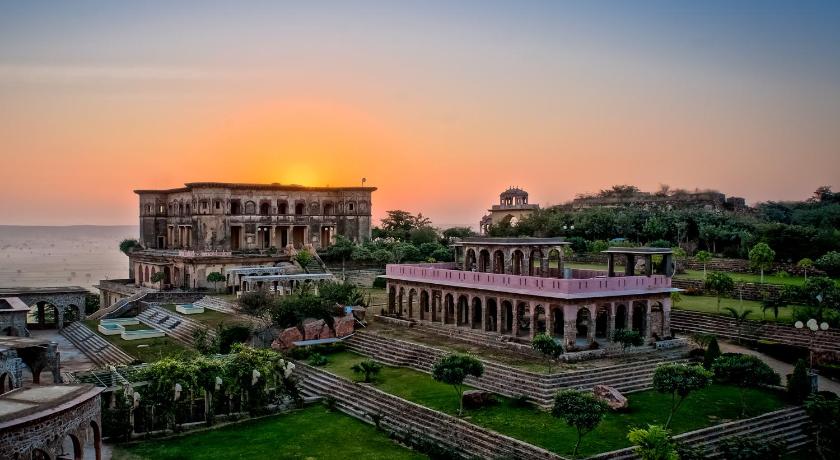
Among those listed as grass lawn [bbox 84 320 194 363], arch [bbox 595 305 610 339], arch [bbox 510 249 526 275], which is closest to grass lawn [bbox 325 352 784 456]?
arch [bbox 595 305 610 339]

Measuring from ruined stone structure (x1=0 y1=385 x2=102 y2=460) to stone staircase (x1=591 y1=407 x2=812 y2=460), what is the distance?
1301 centimetres

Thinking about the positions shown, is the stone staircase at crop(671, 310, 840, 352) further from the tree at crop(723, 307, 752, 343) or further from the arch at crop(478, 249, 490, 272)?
the arch at crop(478, 249, 490, 272)

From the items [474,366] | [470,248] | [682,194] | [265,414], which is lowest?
[265,414]

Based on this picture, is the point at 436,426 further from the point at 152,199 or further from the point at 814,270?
the point at 152,199

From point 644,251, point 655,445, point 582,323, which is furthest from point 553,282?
point 655,445

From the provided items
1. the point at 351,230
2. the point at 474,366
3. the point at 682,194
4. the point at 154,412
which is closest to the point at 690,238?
the point at 682,194

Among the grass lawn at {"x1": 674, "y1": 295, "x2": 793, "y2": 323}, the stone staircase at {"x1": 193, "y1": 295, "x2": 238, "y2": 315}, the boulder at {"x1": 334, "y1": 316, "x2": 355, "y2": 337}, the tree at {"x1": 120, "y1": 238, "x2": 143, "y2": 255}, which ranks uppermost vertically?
A: the tree at {"x1": 120, "y1": 238, "x2": 143, "y2": 255}

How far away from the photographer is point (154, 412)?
22172 millimetres

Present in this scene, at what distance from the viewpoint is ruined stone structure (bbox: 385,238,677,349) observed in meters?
27.2

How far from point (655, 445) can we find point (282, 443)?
413 inches

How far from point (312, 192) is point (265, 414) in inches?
1510

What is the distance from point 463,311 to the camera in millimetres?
33281

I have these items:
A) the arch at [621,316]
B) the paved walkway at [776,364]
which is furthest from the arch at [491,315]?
the paved walkway at [776,364]

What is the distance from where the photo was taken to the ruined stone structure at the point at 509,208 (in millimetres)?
74312
